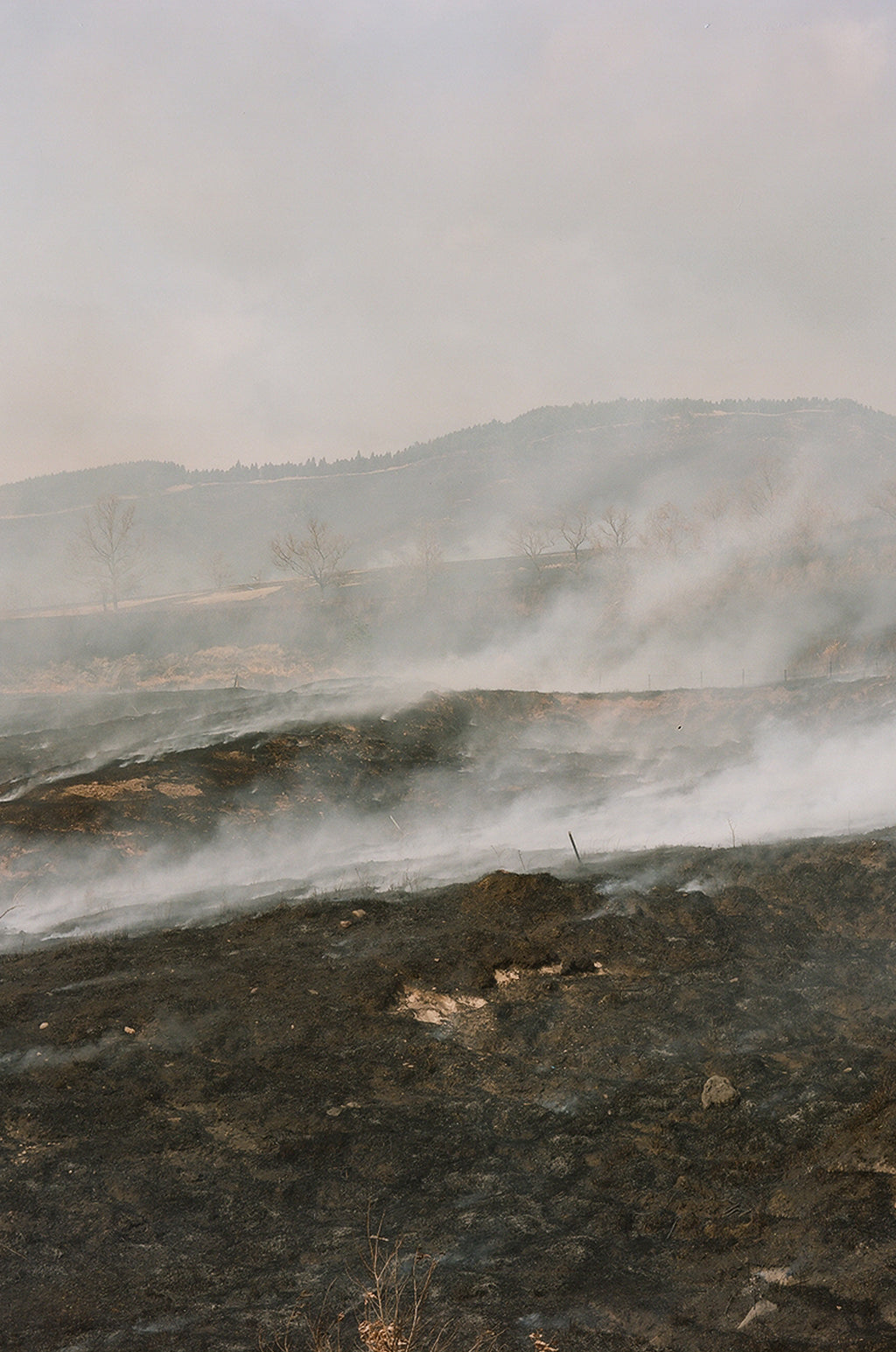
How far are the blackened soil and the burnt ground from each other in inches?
1.4

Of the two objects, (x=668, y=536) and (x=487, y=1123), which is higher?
(x=668, y=536)

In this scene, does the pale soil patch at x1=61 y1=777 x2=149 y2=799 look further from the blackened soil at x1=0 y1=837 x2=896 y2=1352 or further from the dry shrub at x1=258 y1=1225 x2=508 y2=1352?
the dry shrub at x1=258 y1=1225 x2=508 y2=1352

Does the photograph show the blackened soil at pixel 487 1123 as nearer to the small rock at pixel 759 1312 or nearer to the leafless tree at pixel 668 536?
the small rock at pixel 759 1312

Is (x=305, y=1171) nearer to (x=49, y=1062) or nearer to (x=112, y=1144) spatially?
(x=112, y=1144)

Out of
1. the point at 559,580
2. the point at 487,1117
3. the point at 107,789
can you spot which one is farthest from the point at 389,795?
the point at 559,580

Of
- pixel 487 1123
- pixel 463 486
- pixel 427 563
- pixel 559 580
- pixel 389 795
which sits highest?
pixel 463 486

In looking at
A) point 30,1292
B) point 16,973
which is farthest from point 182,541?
point 30,1292

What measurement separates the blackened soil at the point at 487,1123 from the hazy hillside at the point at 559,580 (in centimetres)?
3492

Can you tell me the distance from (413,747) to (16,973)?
1674cm

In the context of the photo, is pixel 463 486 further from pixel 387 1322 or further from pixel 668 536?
pixel 387 1322

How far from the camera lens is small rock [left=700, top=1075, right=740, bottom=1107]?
9.05m

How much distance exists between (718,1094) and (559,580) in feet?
207

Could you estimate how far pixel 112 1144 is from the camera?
9.09 metres

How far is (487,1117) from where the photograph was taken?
938 centimetres
